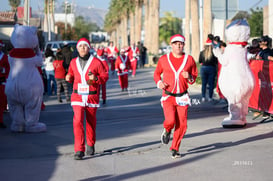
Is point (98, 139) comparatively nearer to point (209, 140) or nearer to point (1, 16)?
point (209, 140)

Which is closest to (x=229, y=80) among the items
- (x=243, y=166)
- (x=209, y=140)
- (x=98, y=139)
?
(x=209, y=140)

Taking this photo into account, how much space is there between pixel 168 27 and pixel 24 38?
171 meters

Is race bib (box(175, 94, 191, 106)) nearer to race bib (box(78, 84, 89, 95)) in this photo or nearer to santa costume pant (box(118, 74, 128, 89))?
race bib (box(78, 84, 89, 95))

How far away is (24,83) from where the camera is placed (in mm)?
12562

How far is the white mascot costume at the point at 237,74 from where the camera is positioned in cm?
1248

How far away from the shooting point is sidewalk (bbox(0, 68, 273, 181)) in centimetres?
813

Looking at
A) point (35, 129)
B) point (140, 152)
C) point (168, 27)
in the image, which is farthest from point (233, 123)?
point (168, 27)

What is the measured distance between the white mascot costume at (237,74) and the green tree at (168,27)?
15655cm

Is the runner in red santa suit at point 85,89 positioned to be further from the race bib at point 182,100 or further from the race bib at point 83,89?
the race bib at point 182,100

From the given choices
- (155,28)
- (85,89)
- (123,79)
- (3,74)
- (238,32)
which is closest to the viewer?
(85,89)

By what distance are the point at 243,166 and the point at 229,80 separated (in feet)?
14.2

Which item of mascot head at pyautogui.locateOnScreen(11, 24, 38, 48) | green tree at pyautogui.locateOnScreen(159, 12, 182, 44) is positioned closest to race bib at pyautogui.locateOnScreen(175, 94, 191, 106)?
mascot head at pyautogui.locateOnScreen(11, 24, 38, 48)

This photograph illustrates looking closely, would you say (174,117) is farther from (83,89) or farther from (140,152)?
(83,89)

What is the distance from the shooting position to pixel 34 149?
10.4 metres
